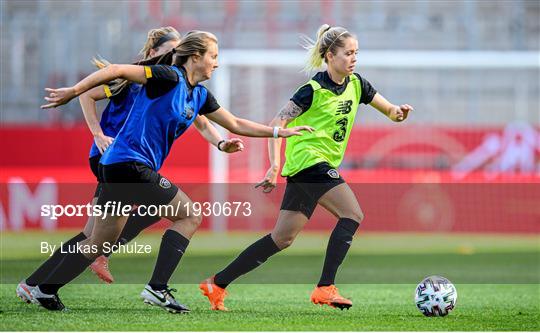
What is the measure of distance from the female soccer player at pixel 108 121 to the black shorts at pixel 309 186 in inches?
39.5

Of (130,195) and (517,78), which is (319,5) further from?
(130,195)

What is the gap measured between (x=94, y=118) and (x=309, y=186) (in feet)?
5.16

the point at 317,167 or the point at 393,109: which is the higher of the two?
the point at 393,109

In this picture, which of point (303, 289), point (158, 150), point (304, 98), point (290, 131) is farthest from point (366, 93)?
point (303, 289)

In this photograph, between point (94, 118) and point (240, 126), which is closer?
point (240, 126)

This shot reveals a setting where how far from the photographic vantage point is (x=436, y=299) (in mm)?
6910

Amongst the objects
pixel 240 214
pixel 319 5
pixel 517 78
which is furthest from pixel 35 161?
pixel 517 78

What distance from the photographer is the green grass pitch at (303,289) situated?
6367 millimetres

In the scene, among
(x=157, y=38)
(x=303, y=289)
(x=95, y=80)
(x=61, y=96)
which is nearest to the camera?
(x=61, y=96)

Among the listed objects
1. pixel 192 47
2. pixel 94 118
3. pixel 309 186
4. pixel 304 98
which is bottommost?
pixel 309 186

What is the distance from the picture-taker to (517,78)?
20875 mm

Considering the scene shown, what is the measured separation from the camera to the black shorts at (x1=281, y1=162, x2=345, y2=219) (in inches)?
283

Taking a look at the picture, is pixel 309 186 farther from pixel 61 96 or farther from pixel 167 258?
pixel 61 96

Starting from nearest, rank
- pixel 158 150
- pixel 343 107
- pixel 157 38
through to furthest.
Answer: pixel 158 150, pixel 343 107, pixel 157 38
